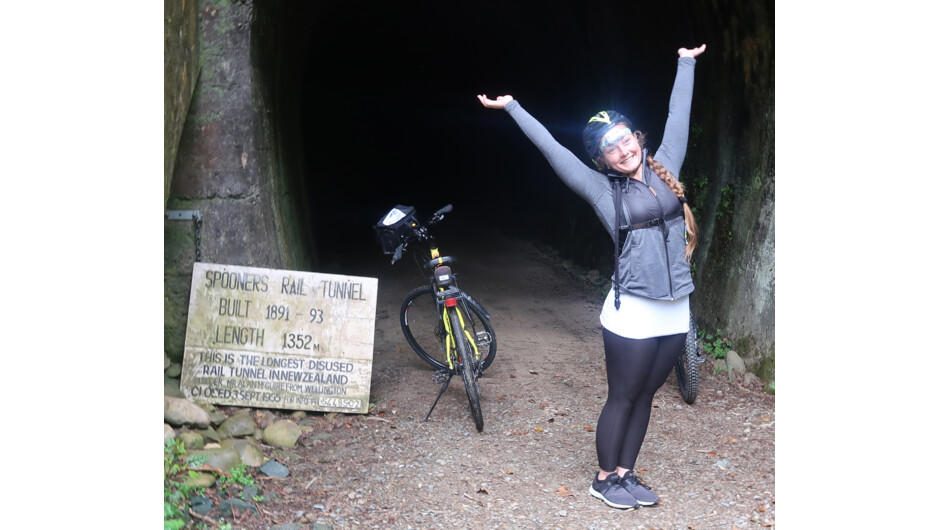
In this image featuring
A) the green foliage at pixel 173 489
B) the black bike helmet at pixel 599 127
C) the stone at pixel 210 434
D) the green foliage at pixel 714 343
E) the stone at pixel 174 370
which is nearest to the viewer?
the green foliage at pixel 173 489

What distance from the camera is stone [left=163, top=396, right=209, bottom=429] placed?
16.0ft

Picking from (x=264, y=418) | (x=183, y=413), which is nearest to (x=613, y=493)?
(x=264, y=418)

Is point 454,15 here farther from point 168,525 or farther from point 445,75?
point 168,525

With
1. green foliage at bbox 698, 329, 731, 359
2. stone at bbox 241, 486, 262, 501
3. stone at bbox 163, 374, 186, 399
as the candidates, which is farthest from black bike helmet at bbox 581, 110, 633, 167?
green foliage at bbox 698, 329, 731, 359

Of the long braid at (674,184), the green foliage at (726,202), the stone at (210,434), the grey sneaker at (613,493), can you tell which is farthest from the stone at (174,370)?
the green foliage at (726,202)

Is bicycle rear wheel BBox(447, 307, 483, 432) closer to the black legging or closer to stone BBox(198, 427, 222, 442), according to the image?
the black legging

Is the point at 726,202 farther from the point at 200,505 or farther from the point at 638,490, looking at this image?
the point at 200,505

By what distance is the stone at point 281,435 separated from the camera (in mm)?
5262

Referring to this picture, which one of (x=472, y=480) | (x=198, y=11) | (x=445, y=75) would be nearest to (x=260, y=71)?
(x=198, y=11)

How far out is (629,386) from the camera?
427cm

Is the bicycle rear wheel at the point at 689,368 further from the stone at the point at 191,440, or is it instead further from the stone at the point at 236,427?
the stone at the point at 191,440

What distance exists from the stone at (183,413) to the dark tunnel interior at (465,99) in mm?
3936

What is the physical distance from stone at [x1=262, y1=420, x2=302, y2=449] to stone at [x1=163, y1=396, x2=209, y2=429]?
410 mm

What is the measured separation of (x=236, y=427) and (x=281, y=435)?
275mm
